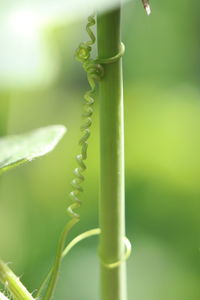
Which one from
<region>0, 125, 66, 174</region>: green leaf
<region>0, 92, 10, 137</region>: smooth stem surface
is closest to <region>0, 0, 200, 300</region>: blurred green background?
<region>0, 92, 10, 137</region>: smooth stem surface

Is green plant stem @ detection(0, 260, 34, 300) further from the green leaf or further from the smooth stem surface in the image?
the smooth stem surface

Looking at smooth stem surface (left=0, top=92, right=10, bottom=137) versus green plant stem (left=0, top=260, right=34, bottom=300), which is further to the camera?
smooth stem surface (left=0, top=92, right=10, bottom=137)

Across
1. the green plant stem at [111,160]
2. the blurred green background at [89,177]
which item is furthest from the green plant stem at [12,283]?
the blurred green background at [89,177]

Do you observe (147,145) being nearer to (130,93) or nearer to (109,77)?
(130,93)

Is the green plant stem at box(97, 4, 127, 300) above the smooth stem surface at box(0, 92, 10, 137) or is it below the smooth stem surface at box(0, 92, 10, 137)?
below

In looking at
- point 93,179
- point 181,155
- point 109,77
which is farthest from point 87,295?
point 109,77
